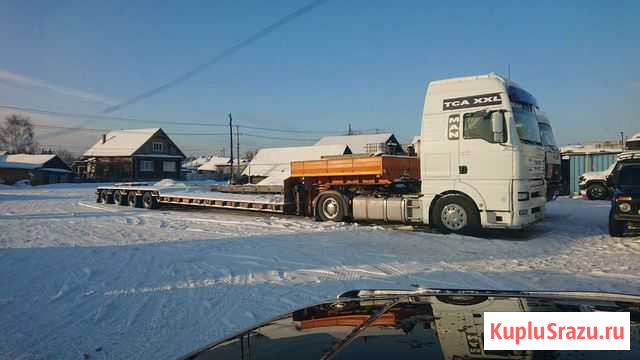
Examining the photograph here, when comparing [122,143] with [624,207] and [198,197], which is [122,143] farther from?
[624,207]

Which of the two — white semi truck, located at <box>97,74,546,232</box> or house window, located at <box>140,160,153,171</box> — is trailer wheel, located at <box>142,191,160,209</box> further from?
house window, located at <box>140,160,153,171</box>

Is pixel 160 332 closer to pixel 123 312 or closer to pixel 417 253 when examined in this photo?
pixel 123 312

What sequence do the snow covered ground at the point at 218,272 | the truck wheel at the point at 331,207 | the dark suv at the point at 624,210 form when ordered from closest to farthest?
1. the snow covered ground at the point at 218,272
2. the dark suv at the point at 624,210
3. the truck wheel at the point at 331,207

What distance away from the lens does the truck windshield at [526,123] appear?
33.0 ft

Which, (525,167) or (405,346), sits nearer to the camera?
(405,346)

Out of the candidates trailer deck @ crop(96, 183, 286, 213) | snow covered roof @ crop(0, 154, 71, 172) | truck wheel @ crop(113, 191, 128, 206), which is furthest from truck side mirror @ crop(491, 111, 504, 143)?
snow covered roof @ crop(0, 154, 71, 172)

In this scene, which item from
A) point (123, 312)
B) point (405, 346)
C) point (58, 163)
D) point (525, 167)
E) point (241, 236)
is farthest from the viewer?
point (58, 163)

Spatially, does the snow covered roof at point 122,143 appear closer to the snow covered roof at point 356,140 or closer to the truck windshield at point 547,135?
the snow covered roof at point 356,140

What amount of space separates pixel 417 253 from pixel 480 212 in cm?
268

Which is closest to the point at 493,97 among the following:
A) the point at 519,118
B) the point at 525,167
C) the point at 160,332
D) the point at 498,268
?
Answer: the point at 519,118

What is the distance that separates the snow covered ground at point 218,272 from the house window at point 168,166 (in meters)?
54.8

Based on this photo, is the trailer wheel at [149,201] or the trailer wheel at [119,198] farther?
the trailer wheel at [119,198]

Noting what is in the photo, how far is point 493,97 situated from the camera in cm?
1009

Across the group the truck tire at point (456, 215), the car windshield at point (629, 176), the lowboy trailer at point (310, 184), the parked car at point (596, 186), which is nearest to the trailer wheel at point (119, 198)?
the lowboy trailer at point (310, 184)
